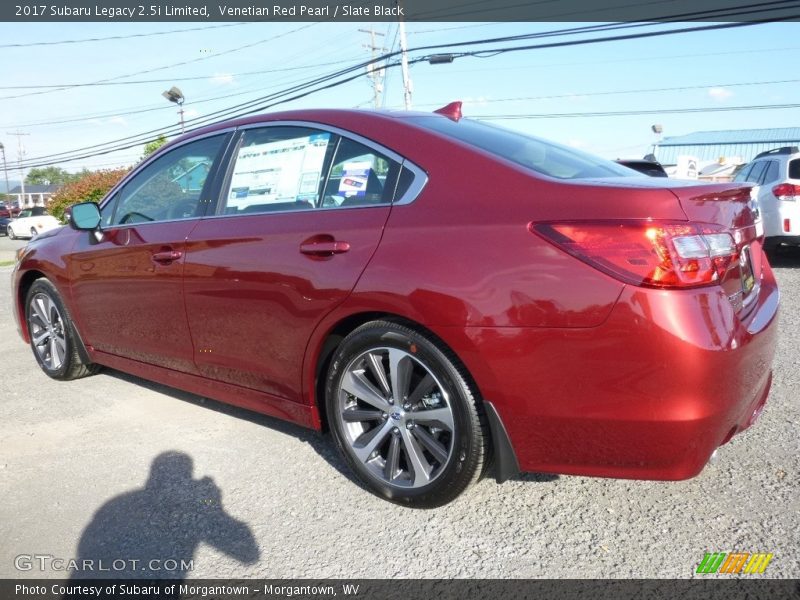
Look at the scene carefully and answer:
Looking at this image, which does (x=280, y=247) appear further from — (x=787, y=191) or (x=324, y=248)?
(x=787, y=191)

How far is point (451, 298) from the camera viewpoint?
2.34m

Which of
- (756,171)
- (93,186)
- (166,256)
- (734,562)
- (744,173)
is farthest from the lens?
(93,186)

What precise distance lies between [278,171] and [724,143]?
6376 cm

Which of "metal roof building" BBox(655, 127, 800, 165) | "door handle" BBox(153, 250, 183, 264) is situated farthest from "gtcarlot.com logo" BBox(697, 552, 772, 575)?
"metal roof building" BBox(655, 127, 800, 165)

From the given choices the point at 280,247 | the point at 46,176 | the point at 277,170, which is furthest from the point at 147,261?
the point at 46,176

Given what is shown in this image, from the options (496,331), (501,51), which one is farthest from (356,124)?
(501,51)

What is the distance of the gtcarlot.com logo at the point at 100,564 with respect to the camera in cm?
238

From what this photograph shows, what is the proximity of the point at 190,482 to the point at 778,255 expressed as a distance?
10665 millimetres

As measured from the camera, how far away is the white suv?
8.29 m

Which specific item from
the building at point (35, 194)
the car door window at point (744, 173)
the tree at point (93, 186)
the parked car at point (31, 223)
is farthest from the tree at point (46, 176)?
the car door window at point (744, 173)

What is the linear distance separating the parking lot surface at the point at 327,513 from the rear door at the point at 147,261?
56 cm

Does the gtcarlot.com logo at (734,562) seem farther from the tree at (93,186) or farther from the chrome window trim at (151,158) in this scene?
the tree at (93,186)

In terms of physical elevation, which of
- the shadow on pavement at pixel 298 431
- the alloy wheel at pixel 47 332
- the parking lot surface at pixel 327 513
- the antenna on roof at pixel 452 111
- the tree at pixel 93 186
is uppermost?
the antenna on roof at pixel 452 111

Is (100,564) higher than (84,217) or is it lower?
lower
